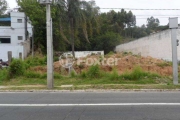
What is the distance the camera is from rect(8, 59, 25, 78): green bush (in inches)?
720

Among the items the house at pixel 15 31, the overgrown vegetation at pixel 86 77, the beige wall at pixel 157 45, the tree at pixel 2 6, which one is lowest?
the overgrown vegetation at pixel 86 77

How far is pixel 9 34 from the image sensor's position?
4562cm

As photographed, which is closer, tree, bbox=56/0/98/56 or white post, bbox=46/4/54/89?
white post, bbox=46/4/54/89

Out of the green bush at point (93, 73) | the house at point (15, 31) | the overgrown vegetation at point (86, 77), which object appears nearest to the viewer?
the overgrown vegetation at point (86, 77)

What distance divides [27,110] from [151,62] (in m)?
16.4

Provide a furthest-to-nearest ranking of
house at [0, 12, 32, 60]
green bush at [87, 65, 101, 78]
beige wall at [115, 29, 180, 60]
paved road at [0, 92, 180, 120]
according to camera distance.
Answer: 1. house at [0, 12, 32, 60]
2. beige wall at [115, 29, 180, 60]
3. green bush at [87, 65, 101, 78]
4. paved road at [0, 92, 180, 120]

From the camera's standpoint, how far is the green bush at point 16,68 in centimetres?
1828

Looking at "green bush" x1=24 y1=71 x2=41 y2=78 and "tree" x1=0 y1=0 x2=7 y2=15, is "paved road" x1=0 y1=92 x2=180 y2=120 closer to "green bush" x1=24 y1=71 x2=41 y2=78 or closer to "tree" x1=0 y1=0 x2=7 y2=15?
"green bush" x1=24 y1=71 x2=41 y2=78

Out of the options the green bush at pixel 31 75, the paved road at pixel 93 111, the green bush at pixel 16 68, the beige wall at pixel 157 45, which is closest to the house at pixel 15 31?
the beige wall at pixel 157 45

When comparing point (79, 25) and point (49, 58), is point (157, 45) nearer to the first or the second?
point (79, 25)

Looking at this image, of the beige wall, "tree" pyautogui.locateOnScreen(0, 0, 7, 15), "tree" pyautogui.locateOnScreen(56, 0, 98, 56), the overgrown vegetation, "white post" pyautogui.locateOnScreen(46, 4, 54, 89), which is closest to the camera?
"white post" pyautogui.locateOnScreen(46, 4, 54, 89)

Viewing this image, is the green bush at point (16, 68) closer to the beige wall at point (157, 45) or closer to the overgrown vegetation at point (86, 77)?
the overgrown vegetation at point (86, 77)

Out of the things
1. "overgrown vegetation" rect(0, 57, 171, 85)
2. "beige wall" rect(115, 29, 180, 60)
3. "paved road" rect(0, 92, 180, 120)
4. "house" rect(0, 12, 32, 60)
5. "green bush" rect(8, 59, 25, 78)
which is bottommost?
"paved road" rect(0, 92, 180, 120)

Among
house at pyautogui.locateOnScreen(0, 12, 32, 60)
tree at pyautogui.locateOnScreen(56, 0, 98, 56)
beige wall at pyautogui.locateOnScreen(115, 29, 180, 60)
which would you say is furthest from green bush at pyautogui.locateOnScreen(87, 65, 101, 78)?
house at pyautogui.locateOnScreen(0, 12, 32, 60)
